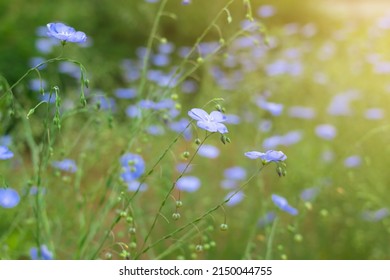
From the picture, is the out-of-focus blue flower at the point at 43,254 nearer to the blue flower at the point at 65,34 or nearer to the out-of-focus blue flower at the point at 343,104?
the blue flower at the point at 65,34

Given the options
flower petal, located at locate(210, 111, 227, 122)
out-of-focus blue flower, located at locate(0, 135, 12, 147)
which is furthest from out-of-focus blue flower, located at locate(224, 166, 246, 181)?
flower petal, located at locate(210, 111, 227, 122)

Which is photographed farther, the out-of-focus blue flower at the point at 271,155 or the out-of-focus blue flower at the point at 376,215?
the out-of-focus blue flower at the point at 376,215

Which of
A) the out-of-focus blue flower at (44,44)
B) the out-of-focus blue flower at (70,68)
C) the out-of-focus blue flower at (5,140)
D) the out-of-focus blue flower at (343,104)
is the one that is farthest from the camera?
the out-of-focus blue flower at (70,68)

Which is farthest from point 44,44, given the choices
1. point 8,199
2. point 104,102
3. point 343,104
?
point 8,199

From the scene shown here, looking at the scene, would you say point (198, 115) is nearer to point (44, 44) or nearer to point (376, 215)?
point (376, 215)

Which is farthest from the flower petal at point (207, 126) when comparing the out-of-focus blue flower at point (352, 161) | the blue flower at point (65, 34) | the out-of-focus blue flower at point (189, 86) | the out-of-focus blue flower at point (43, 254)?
the out-of-focus blue flower at point (189, 86)

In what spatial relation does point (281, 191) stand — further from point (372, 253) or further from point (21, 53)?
point (21, 53)

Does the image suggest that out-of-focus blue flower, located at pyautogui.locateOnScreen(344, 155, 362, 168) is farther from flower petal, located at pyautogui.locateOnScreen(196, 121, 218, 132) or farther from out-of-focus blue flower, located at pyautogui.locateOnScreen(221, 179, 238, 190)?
flower petal, located at pyautogui.locateOnScreen(196, 121, 218, 132)
